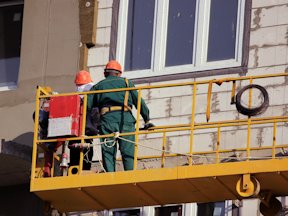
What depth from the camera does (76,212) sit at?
1056 inches

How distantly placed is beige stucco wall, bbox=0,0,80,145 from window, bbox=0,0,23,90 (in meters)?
0.47

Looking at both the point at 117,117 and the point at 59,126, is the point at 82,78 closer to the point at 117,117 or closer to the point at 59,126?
the point at 59,126

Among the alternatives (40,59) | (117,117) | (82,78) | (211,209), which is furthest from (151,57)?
(211,209)

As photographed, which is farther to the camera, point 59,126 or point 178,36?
point 178,36

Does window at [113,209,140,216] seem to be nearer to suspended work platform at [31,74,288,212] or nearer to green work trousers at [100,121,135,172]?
suspended work platform at [31,74,288,212]

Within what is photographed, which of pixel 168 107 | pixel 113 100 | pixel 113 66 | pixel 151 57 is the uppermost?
pixel 151 57

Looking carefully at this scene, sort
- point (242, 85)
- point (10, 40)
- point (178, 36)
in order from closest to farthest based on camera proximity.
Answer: point (242, 85)
point (178, 36)
point (10, 40)

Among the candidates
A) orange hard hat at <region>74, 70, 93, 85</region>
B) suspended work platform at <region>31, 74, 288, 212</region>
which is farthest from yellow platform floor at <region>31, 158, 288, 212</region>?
orange hard hat at <region>74, 70, 93, 85</region>

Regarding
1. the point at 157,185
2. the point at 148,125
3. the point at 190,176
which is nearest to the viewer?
the point at 190,176

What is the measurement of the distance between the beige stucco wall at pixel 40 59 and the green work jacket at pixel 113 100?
2.40 meters

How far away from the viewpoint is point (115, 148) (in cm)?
2498

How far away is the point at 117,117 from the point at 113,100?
0.27m

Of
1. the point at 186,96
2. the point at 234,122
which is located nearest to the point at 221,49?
the point at 186,96

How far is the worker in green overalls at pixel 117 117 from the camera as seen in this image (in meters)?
24.9
